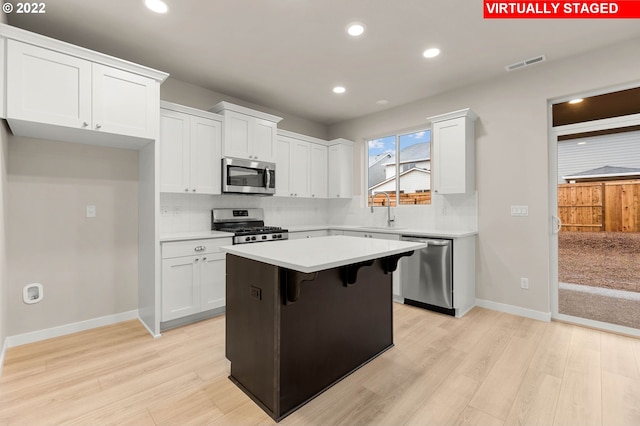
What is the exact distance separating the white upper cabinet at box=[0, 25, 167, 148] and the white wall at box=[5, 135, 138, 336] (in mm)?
245

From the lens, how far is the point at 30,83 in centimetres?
224

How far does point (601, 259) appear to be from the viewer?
10.3 ft

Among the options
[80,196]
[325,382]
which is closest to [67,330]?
[80,196]

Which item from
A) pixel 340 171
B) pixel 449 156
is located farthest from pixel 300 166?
pixel 449 156

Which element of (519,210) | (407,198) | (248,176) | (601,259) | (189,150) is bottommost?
(601,259)

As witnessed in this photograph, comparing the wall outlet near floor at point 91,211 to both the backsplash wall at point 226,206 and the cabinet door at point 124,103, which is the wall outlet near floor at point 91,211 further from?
the cabinet door at point 124,103

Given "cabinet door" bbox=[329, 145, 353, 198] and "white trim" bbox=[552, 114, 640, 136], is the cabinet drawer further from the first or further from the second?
"white trim" bbox=[552, 114, 640, 136]

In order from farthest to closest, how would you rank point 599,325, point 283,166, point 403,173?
point 403,173, point 283,166, point 599,325

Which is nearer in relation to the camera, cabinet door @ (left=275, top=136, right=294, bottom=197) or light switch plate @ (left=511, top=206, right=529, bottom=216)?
light switch plate @ (left=511, top=206, right=529, bottom=216)

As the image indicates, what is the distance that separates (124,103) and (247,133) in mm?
1465

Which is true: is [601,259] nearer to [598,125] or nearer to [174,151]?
[598,125]

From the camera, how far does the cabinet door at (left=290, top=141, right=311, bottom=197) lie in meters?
4.69

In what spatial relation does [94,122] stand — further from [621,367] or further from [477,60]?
[621,367]

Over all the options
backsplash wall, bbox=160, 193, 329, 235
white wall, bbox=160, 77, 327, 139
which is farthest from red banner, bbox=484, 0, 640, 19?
backsplash wall, bbox=160, 193, 329, 235
